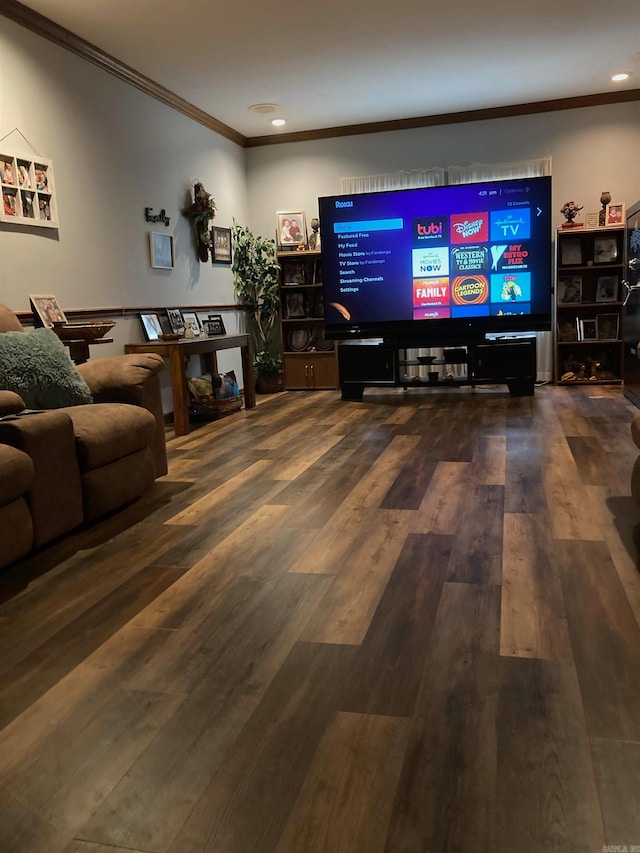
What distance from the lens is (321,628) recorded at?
1.81m

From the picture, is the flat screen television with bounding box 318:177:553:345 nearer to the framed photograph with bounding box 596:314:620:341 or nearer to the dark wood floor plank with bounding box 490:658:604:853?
the framed photograph with bounding box 596:314:620:341

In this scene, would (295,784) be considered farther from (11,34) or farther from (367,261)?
(367,261)

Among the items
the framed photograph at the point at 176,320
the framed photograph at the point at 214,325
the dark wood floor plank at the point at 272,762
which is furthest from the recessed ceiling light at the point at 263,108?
the dark wood floor plank at the point at 272,762

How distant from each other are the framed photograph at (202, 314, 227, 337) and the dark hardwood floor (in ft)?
10.7

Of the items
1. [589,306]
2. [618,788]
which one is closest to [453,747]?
[618,788]

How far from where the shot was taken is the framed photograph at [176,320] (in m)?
5.49

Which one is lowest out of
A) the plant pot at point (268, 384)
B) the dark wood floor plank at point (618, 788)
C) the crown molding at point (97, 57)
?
the dark wood floor plank at point (618, 788)

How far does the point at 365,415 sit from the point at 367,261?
4.77ft

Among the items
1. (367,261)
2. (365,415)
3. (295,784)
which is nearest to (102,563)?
(295,784)

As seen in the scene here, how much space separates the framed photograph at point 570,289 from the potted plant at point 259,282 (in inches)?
109

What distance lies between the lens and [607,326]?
6555mm

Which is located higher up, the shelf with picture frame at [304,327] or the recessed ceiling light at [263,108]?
the recessed ceiling light at [263,108]

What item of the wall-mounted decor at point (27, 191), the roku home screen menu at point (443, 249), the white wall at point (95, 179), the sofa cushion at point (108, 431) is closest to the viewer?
the sofa cushion at point (108, 431)

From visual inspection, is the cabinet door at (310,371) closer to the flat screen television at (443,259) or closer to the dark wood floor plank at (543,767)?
the flat screen television at (443,259)
